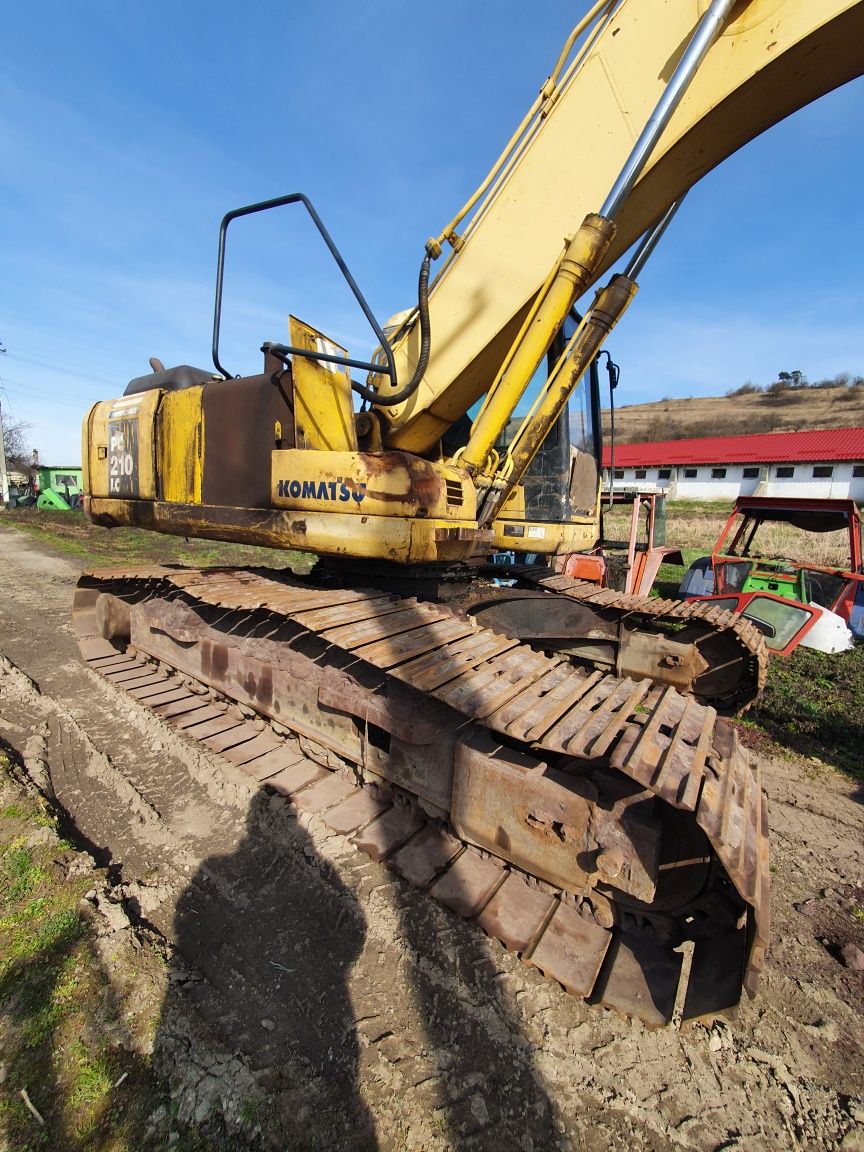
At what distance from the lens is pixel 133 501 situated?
13.6ft

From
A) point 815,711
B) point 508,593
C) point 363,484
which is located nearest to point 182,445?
point 363,484

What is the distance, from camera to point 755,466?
28875mm

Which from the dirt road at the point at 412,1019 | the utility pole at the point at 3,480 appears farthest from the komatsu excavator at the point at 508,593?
the utility pole at the point at 3,480

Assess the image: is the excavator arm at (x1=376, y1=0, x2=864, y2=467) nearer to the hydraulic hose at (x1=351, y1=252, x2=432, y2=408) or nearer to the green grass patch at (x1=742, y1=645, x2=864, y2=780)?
the hydraulic hose at (x1=351, y1=252, x2=432, y2=408)

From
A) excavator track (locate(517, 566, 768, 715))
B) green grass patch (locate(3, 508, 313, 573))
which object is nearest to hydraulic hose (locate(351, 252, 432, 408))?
excavator track (locate(517, 566, 768, 715))

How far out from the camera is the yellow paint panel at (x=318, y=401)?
309cm

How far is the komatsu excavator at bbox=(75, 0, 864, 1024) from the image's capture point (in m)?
2.11

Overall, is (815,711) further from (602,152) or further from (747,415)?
(747,415)

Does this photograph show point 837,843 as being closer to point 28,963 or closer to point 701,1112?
point 701,1112

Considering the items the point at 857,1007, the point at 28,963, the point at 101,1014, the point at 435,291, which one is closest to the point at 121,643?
the point at 28,963

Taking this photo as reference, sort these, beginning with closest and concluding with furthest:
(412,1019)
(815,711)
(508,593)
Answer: (412,1019) < (508,593) < (815,711)

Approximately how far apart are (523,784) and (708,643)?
8.35 ft

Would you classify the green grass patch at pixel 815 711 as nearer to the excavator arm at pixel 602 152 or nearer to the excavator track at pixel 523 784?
the excavator track at pixel 523 784

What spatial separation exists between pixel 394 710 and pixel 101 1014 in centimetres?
152
